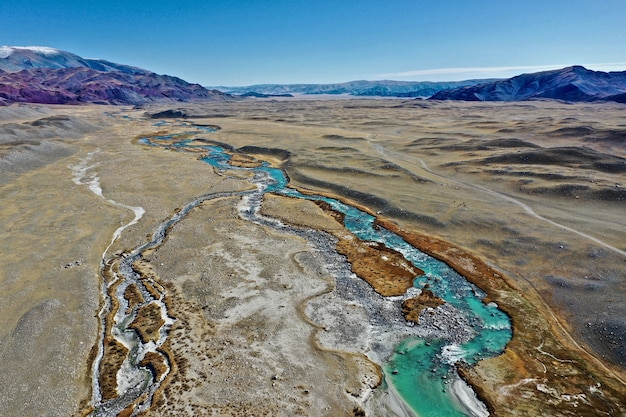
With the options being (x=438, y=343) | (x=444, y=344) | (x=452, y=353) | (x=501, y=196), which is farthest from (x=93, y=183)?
(x=501, y=196)

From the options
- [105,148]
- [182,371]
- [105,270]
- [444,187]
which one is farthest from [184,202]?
[105,148]

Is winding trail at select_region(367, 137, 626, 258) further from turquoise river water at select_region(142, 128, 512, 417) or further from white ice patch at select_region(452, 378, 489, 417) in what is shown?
white ice patch at select_region(452, 378, 489, 417)

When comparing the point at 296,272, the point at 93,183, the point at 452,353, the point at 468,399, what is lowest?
the point at 468,399

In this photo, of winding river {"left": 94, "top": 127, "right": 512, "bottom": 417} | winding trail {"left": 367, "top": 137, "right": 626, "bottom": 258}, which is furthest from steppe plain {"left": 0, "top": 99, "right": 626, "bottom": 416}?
winding river {"left": 94, "top": 127, "right": 512, "bottom": 417}

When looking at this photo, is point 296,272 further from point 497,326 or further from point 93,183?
point 93,183

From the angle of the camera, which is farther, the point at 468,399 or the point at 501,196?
the point at 501,196

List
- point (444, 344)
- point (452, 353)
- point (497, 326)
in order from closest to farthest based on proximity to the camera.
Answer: point (452, 353) < point (444, 344) < point (497, 326)
